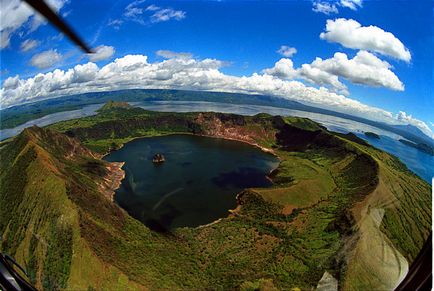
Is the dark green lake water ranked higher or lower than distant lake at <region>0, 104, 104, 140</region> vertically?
higher

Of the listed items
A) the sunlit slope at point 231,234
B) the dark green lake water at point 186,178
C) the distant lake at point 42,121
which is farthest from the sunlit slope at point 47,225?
the distant lake at point 42,121

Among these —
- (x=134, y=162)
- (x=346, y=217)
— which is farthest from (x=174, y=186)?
(x=346, y=217)

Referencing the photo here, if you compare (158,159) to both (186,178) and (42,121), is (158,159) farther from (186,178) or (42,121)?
(42,121)

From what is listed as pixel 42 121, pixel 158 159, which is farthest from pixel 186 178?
pixel 42 121

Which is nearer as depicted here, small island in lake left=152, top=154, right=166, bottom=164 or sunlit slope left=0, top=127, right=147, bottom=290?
sunlit slope left=0, top=127, right=147, bottom=290

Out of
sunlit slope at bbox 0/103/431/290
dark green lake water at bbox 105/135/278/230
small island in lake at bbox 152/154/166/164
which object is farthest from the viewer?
small island in lake at bbox 152/154/166/164

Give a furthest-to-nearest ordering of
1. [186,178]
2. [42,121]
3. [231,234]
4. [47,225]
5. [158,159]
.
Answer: [42,121] → [158,159] → [186,178] → [231,234] → [47,225]

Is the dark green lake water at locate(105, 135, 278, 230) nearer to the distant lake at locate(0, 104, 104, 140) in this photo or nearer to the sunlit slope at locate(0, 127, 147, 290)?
the sunlit slope at locate(0, 127, 147, 290)

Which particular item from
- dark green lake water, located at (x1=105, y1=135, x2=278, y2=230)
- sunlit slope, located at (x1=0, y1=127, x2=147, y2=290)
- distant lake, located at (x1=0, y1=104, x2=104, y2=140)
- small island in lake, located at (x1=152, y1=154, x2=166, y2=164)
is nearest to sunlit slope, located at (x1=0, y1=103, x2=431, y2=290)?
sunlit slope, located at (x1=0, y1=127, x2=147, y2=290)
